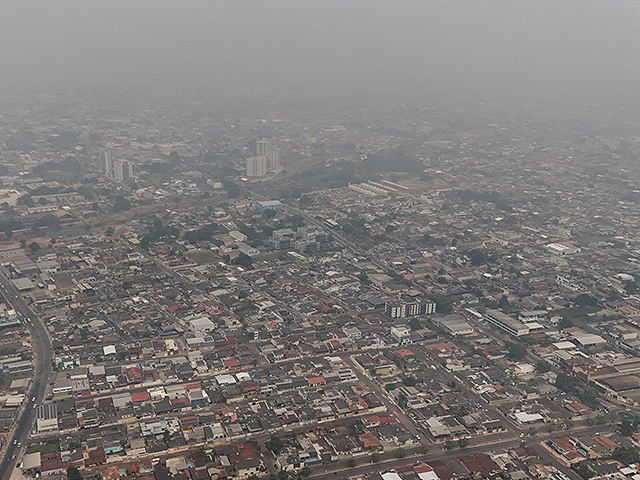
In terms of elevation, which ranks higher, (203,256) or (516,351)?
(516,351)

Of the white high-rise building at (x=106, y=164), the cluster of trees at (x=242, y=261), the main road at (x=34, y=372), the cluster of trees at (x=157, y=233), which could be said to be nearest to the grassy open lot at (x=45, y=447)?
the main road at (x=34, y=372)

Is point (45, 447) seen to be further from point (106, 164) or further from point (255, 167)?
point (106, 164)


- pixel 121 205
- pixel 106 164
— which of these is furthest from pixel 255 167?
pixel 121 205

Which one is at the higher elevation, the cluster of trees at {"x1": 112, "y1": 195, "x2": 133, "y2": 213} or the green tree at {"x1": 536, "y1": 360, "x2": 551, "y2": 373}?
the green tree at {"x1": 536, "y1": 360, "x2": 551, "y2": 373}

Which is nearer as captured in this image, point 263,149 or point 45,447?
point 45,447

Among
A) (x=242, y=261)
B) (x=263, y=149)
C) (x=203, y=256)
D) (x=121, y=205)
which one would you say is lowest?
(x=121, y=205)

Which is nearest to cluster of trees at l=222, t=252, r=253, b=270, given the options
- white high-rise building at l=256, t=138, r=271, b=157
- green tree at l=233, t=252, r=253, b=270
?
green tree at l=233, t=252, r=253, b=270

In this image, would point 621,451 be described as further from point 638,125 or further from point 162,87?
point 162,87

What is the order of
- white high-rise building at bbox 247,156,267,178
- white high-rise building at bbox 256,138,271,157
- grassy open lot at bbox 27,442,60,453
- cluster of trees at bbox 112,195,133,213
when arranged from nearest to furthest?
1. grassy open lot at bbox 27,442,60,453
2. cluster of trees at bbox 112,195,133,213
3. white high-rise building at bbox 247,156,267,178
4. white high-rise building at bbox 256,138,271,157

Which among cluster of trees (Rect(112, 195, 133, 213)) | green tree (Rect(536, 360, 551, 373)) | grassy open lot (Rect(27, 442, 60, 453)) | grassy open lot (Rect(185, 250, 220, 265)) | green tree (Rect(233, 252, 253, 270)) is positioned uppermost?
grassy open lot (Rect(27, 442, 60, 453))

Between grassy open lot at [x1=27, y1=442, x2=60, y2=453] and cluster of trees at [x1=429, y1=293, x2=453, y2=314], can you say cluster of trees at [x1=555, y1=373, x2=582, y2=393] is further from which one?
grassy open lot at [x1=27, y1=442, x2=60, y2=453]
